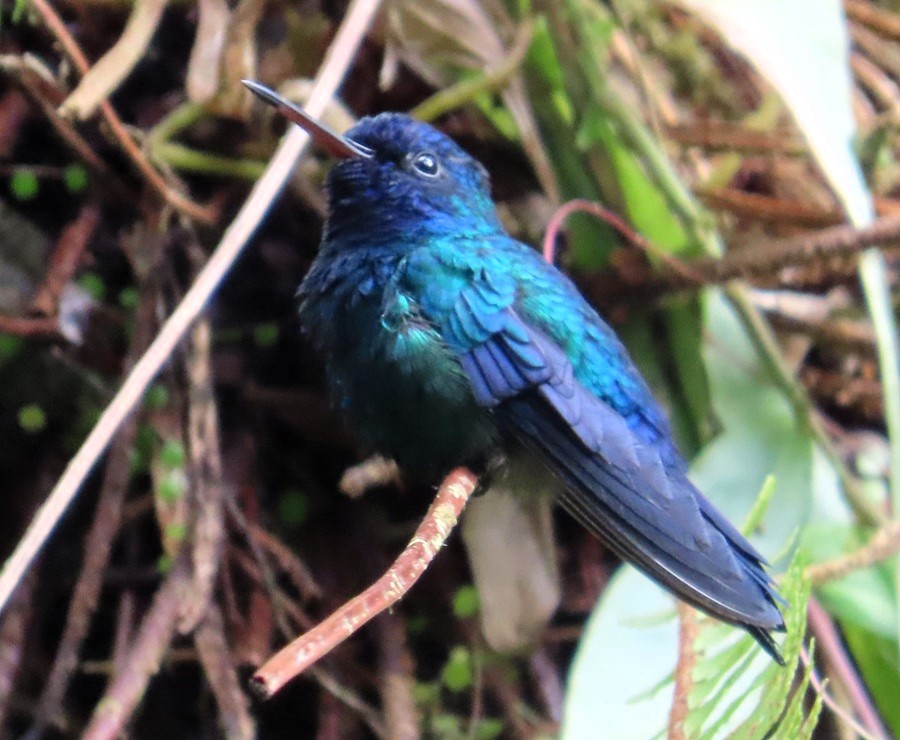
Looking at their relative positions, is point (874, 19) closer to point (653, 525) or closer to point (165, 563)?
point (653, 525)

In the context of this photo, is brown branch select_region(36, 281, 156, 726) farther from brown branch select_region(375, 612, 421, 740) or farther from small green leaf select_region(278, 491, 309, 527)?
brown branch select_region(375, 612, 421, 740)

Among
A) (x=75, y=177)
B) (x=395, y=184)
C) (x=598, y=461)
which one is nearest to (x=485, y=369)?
(x=598, y=461)

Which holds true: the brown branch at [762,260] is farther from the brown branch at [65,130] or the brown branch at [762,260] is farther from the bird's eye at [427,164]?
the brown branch at [65,130]

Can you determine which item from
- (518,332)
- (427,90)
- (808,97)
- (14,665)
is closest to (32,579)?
(14,665)

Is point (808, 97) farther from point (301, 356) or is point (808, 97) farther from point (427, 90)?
point (301, 356)

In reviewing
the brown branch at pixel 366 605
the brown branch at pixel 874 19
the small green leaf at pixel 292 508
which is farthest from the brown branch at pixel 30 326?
the brown branch at pixel 874 19

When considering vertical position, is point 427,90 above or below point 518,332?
above
